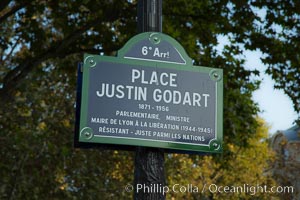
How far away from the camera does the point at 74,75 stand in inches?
734

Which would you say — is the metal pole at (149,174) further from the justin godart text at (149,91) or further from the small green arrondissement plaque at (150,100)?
the justin godart text at (149,91)

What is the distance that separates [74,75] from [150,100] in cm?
1377

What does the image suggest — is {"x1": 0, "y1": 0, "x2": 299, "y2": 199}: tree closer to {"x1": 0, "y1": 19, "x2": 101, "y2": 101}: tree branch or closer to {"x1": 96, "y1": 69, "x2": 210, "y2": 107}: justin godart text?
{"x1": 0, "y1": 19, "x2": 101, "y2": 101}: tree branch

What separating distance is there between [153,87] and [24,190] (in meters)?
14.3

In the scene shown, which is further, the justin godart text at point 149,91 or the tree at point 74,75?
the tree at point 74,75

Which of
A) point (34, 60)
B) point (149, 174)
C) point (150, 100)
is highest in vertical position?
point (34, 60)

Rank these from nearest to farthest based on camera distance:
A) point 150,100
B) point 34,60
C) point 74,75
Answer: point 150,100 < point 34,60 < point 74,75

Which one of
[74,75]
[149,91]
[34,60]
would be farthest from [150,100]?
[74,75]

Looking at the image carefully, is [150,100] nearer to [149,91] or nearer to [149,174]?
[149,91]

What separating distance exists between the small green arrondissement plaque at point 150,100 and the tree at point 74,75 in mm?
8102

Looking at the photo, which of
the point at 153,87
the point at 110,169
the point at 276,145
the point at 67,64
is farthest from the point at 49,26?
the point at 276,145

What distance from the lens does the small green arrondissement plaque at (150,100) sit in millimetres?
4996

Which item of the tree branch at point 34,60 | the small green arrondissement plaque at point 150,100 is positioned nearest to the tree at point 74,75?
the tree branch at point 34,60

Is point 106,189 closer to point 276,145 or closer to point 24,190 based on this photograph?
point 24,190
